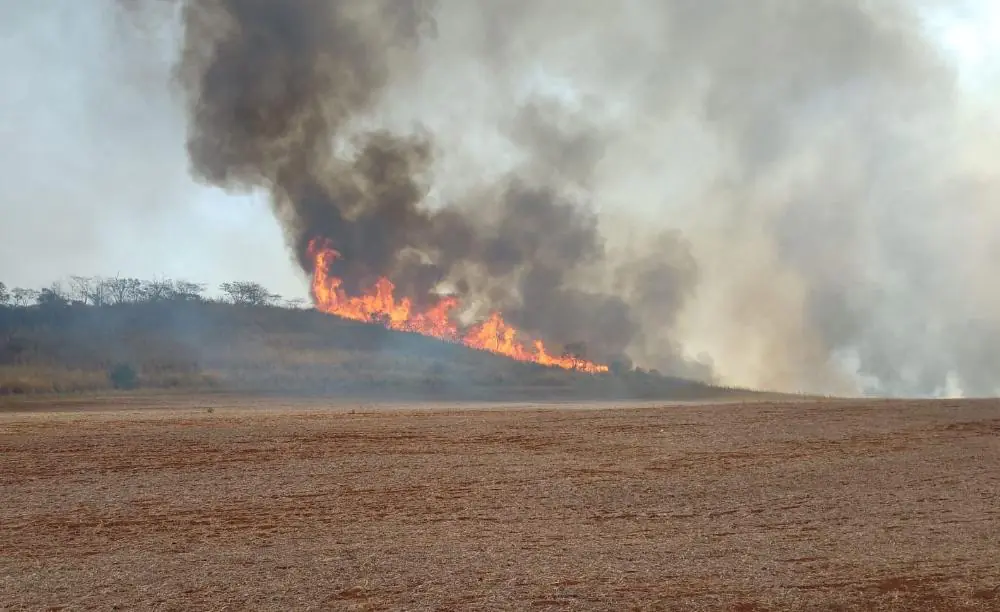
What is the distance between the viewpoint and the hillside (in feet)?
207

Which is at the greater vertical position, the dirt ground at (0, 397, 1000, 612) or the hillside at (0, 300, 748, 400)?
the hillside at (0, 300, 748, 400)

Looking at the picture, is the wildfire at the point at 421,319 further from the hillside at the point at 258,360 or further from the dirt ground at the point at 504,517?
the dirt ground at the point at 504,517

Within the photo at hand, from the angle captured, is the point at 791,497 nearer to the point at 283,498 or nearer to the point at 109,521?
the point at 283,498

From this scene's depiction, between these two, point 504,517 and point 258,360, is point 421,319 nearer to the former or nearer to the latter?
point 258,360

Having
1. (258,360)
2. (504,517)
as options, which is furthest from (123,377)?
(504,517)

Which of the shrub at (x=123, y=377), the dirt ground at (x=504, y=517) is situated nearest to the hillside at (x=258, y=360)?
the shrub at (x=123, y=377)

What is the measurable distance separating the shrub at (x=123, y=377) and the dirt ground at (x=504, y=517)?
33.0 m

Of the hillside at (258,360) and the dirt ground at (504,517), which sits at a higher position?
the hillside at (258,360)

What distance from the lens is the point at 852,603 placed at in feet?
35.1

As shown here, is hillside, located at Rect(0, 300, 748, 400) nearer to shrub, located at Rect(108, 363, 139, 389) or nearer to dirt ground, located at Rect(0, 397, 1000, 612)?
shrub, located at Rect(108, 363, 139, 389)

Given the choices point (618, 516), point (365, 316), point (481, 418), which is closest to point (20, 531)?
point (618, 516)

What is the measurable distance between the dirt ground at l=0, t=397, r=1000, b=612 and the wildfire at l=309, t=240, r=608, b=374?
46055mm

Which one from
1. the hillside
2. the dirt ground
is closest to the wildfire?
the hillside

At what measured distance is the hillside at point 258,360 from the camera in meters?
63.1
